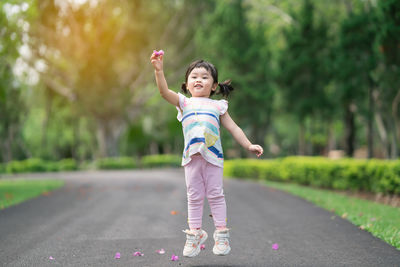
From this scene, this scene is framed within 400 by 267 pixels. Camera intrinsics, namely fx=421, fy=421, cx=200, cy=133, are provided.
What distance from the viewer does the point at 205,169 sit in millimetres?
4098

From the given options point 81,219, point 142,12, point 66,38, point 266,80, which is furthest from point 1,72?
point 142,12

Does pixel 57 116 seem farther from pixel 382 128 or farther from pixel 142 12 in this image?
pixel 382 128

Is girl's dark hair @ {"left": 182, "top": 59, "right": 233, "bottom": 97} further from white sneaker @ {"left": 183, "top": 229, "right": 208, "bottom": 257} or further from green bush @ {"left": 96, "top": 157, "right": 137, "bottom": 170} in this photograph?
green bush @ {"left": 96, "top": 157, "right": 137, "bottom": 170}

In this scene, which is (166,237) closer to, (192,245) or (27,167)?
(192,245)

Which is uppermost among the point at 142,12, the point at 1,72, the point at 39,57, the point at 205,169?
the point at 142,12

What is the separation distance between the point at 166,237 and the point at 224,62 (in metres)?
18.8

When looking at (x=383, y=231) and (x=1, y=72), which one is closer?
(x=383, y=231)

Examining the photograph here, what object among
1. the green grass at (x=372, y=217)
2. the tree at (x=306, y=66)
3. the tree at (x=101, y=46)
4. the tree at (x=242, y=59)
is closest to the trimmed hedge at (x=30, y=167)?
the tree at (x=101, y=46)

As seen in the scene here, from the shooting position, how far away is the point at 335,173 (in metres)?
12.9

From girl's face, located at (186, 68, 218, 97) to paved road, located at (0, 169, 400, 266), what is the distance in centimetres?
172

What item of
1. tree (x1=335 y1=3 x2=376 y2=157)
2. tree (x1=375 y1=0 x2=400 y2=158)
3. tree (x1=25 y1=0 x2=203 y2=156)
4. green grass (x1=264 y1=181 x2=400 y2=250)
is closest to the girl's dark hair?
green grass (x1=264 y1=181 x2=400 y2=250)

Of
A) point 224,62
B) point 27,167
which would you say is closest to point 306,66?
point 224,62

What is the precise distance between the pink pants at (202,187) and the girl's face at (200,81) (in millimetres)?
678

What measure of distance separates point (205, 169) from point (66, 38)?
91.0ft
